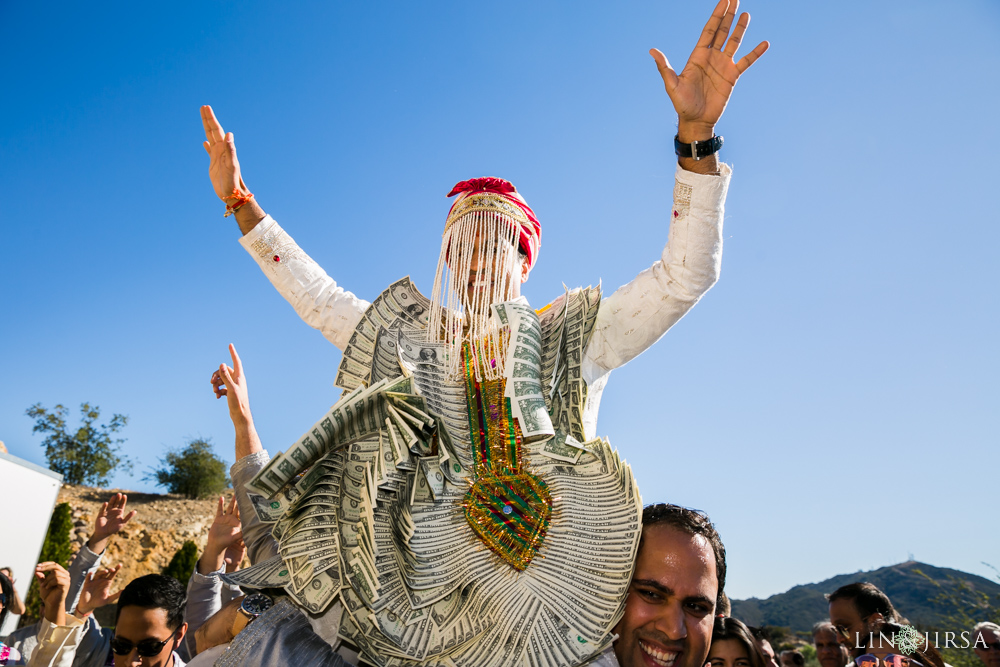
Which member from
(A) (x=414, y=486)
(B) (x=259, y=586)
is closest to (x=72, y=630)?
(B) (x=259, y=586)

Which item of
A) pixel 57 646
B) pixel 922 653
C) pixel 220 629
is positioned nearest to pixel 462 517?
pixel 220 629

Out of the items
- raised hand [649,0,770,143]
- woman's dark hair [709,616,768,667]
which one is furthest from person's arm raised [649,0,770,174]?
woman's dark hair [709,616,768,667]

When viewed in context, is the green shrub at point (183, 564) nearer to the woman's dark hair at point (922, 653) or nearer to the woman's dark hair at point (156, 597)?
the woman's dark hair at point (156, 597)

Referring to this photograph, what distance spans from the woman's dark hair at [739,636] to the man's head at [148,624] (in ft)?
8.39

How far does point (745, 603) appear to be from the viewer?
1395cm

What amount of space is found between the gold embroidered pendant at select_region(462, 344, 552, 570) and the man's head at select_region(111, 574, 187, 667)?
203 centimetres

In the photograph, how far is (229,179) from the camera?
9.01ft

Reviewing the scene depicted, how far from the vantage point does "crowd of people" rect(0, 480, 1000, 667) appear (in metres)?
1.86

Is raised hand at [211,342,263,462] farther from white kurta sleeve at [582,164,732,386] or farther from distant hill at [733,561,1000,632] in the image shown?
distant hill at [733,561,1000,632]

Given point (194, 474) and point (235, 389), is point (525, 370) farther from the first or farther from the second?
point (194, 474)

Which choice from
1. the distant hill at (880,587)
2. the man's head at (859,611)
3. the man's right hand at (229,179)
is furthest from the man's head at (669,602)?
the distant hill at (880,587)

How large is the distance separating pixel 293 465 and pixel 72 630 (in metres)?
2.67

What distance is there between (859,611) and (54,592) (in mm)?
4334

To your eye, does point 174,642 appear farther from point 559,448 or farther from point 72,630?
point 559,448
